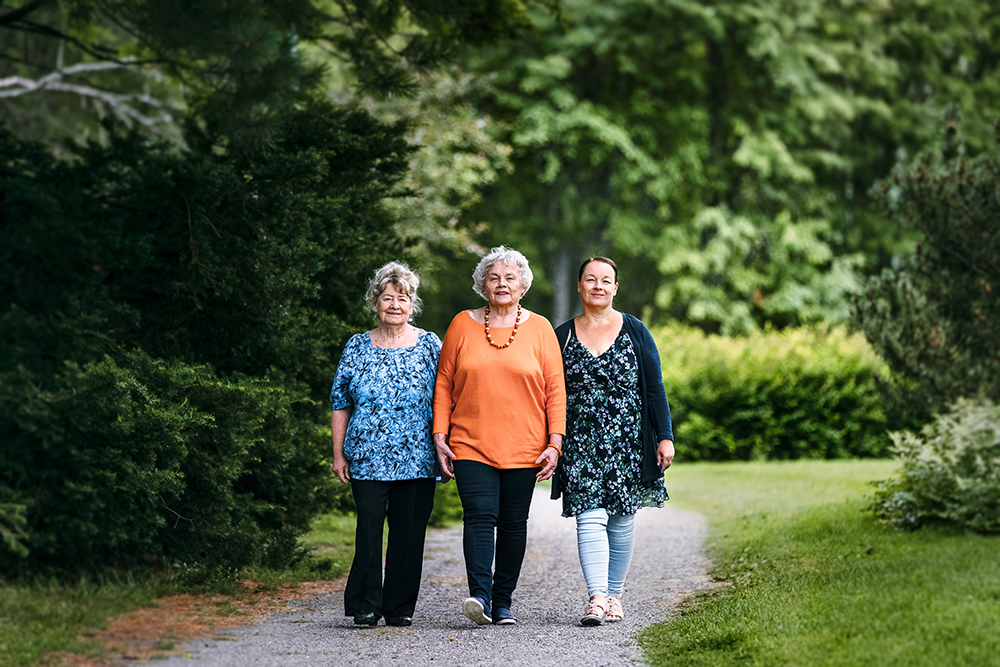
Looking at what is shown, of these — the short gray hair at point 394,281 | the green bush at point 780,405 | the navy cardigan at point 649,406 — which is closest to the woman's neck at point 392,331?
the short gray hair at point 394,281

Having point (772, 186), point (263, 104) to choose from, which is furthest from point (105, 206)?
point (772, 186)

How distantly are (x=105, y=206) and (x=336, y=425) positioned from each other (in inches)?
90.3

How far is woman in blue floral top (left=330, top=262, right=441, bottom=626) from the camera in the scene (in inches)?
218

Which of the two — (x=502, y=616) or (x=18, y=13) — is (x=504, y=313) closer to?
(x=502, y=616)

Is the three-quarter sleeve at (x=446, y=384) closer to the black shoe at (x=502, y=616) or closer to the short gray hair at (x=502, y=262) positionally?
the short gray hair at (x=502, y=262)

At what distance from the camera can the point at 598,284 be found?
574cm

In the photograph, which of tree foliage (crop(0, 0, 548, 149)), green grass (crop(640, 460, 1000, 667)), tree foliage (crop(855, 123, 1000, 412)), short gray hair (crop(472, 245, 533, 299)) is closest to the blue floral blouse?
short gray hair (crop(472, 245, 533, 299))

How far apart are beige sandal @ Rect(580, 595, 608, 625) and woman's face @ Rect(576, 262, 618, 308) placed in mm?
1612

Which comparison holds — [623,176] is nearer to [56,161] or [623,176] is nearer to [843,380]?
[843,380]

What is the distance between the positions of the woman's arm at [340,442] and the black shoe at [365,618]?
0.71 metres

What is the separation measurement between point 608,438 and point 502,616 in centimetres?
113

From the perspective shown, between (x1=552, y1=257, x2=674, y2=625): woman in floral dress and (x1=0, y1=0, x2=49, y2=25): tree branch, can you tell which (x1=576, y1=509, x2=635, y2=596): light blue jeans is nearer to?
(x1=552, y1=257, x2=674, y2=625): woman in floral dress

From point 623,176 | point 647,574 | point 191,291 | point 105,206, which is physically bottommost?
point 647,574

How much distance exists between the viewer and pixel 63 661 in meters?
4.36
